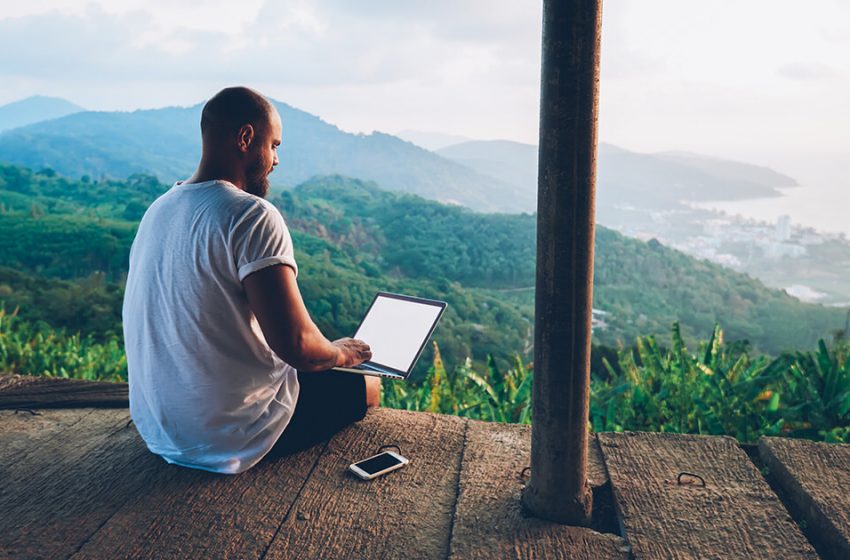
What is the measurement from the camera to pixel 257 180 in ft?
6.26

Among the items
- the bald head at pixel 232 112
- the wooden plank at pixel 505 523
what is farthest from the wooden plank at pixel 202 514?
the bald head at pixel 232 112

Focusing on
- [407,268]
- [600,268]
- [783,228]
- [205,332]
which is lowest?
[600,268]

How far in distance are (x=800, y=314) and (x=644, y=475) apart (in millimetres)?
25371

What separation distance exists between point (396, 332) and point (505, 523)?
73 cm

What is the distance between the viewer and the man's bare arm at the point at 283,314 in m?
1.71

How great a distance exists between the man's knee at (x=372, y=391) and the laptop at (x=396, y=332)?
0.18m

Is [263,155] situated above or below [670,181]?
above

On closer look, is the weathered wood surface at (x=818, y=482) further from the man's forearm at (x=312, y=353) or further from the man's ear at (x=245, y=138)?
the man's ear at (x=245, y=138)

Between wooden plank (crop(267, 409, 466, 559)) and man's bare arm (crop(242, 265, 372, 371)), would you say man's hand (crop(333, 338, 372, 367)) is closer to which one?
man's bare arm (crop(242, 265, 372, 371))

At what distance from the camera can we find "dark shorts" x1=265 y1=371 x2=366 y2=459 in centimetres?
209

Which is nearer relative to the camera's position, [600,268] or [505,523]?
[505,523]

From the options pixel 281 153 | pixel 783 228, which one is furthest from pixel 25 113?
pixel 783 228

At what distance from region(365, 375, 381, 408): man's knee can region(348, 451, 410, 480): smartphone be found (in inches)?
13.6

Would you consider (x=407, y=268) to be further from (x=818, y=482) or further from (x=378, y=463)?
(x=818, y=482)
